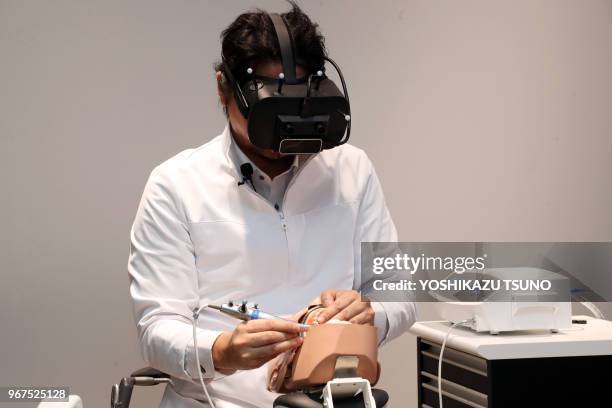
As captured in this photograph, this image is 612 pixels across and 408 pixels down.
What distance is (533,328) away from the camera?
225cm

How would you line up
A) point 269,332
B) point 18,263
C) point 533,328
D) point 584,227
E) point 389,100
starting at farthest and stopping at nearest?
point 584,227 < point 389,100 < point 18,263 < point 533,328 < point 269,332

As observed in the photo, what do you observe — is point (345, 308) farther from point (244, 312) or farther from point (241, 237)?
point (241, 237)

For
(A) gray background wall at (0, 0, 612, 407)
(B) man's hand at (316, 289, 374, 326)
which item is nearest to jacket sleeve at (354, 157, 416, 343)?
(B) man's hand at (316, 289, 374, 326)

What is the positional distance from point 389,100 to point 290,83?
171cm

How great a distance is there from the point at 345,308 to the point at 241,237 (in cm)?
35

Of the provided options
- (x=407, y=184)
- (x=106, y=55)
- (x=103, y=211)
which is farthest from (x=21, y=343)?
(x=407, y=184)

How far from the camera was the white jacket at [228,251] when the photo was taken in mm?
1743

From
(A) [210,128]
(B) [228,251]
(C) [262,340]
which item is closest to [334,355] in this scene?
(C) [262,340]

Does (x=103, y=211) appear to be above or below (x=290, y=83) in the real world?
below

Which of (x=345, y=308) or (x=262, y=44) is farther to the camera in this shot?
(x=262, y=44)

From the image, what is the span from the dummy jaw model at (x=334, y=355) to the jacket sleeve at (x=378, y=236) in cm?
41

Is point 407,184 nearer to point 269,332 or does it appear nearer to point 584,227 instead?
point 584,227

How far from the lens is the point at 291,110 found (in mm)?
1638

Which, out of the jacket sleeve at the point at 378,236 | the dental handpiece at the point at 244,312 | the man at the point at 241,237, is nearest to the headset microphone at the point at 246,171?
the man at the point at 241,237
